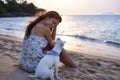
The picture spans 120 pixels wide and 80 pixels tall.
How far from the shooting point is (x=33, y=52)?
4660mm

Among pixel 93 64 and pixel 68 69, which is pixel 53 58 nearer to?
pixel 68 69

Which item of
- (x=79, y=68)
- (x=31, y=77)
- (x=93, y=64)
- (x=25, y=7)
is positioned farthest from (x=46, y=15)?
(x=25, y=7)

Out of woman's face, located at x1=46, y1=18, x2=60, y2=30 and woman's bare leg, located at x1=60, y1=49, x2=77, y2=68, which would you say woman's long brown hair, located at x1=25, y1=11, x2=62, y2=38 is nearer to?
woman's face, located at x1=46, y1=18, x2=60, y2=30

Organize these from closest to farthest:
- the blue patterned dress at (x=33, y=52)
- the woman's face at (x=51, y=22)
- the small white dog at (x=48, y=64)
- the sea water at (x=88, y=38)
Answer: the small white dog at (x=48, y=64)
the blue patterned dress at (x=33, y=52)
the woman's face at (x=51, y=22)
the sea water at (x=88, y=38)

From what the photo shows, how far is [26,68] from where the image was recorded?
4.78 meters

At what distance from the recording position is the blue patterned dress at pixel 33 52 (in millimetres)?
4651

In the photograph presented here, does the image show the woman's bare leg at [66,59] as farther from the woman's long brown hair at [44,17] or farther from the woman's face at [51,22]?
the woman's long brown hair at [44,17]

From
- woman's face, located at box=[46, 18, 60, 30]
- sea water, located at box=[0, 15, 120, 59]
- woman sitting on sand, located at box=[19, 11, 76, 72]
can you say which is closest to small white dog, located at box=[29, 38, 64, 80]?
woman sitting on sand, located at box=[19, 11, 76, 72]

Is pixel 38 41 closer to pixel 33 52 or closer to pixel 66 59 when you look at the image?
pixel 33 52

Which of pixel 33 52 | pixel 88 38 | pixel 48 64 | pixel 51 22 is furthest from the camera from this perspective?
pixel 88 38

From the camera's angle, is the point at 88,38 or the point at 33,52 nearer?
the point at 33,52

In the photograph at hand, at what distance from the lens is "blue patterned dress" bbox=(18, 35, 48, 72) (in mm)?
4651

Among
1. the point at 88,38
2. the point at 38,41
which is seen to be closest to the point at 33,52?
the point at 38,41

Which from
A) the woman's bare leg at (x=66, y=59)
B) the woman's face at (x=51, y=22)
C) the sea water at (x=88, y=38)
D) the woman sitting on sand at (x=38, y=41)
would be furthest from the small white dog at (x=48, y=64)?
the sea water at (x=88, y=38)
